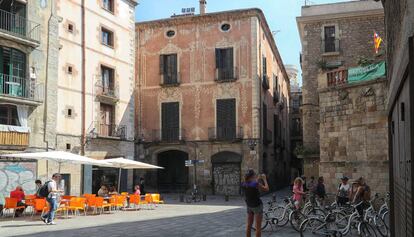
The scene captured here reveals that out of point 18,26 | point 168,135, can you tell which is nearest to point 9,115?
point 18,26

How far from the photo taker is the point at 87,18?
26609mm

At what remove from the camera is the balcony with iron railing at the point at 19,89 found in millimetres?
21047

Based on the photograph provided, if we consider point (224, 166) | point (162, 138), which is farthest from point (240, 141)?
point (162, 138)

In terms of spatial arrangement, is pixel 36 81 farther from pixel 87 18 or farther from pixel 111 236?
pixel 111 236

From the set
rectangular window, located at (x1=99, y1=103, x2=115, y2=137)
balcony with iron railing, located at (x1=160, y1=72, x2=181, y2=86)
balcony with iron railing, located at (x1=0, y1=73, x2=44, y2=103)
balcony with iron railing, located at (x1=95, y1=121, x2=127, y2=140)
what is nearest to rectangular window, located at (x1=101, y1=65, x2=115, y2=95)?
rectangular window, located at (x1=99, y1=103, x2=115, y2=137)

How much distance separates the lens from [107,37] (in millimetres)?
28688

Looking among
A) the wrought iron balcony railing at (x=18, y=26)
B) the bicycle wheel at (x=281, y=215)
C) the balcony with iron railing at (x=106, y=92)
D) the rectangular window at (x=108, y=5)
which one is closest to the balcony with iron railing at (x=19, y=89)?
the wrought iron balcony railing at (x=18, y=26)

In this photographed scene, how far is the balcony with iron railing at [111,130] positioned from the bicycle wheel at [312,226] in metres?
17.4

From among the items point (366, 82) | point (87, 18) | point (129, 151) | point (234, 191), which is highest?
point (87, 18)

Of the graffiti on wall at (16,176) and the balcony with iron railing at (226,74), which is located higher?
the balcony with iron railing at (226,74)

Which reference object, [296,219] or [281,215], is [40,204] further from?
[296,219]

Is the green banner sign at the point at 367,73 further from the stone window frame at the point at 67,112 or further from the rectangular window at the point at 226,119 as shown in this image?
the stone window frame at the point at 67,112

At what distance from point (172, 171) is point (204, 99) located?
5611 millimetres

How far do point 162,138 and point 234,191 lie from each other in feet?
19.9
